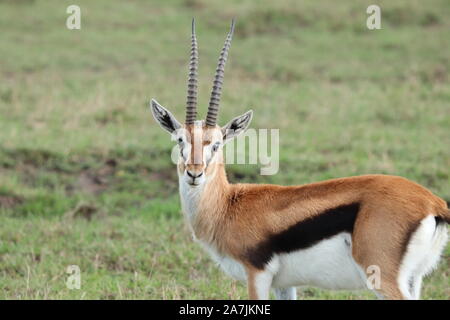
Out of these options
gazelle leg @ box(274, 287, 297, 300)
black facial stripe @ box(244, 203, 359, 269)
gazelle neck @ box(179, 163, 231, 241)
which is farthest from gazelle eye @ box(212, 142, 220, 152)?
gazelle leg @ box(274, 287, 297, 300)

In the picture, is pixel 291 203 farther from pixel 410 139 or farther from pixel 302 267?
pixel 410 139

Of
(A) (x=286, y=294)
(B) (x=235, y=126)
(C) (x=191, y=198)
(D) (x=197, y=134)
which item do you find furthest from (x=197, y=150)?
(A) (x=286, y=294)

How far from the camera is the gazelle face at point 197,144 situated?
16.6 ft

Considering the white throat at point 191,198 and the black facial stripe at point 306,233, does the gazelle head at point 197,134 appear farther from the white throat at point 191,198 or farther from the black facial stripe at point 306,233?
the black facial stripe at point 306,233

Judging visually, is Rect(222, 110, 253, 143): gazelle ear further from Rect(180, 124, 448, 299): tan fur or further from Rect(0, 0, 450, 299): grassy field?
Rect(0, 0, 450, 299): grassy field

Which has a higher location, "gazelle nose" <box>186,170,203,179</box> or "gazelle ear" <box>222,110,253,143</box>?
"gazelle ear" <box>222,110,253,143</box>

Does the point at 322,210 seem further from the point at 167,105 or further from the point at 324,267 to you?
the point at 167,105

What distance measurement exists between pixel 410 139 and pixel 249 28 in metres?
6.60

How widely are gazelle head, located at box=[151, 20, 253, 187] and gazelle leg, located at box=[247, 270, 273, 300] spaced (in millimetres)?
677

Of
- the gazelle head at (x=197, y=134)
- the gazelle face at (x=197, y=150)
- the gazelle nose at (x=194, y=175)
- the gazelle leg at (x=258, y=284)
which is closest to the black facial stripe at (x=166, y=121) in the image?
the gazelle head at (x=197, y=134)

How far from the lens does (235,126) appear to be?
5.64m

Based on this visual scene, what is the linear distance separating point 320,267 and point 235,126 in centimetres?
126

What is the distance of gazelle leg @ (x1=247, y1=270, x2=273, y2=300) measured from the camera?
5.01 m
